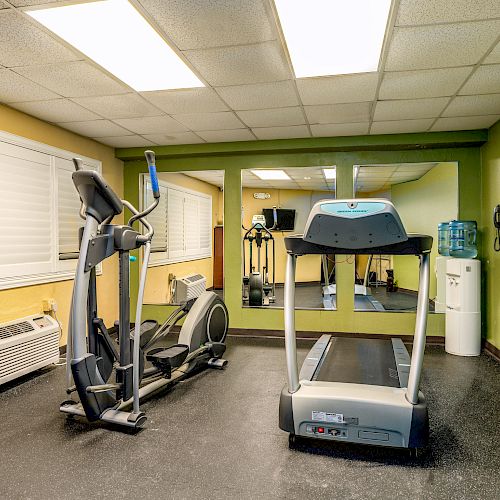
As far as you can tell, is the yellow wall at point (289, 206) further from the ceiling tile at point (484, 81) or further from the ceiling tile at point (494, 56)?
the ceiling tile at point (494, 56)

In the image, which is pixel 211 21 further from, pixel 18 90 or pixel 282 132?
pixel 282 132

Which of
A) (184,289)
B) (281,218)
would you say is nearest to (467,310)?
(184,289)

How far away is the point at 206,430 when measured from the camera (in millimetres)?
2787

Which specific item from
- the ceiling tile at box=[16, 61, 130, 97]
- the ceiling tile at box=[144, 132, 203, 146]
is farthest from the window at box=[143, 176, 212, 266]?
the ceiling tile at box=[16, 61, 130, 97]

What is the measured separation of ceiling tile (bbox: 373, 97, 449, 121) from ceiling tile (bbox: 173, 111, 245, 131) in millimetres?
1495

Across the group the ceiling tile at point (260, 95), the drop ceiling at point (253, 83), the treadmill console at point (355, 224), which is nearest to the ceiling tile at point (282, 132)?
the drop ceiling at point (253, 83)

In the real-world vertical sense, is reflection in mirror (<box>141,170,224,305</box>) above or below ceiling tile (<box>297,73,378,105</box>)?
below

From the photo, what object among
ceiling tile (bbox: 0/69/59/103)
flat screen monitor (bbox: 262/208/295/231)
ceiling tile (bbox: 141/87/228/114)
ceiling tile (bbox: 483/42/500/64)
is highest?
ceiling tile (bbox: 141/87/228/114)

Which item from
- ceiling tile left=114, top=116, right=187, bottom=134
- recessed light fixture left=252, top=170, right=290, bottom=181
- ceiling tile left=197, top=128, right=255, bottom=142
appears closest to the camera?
ceiling tile left=114, top=116, right=187, bottom=134

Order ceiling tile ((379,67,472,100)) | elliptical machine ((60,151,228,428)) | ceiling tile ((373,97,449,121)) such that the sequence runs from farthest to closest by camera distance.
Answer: ceiling tile ((373,97,449,121)), ceiling tile ((379,67,472,100)), elliptical machine ((60,151,228,428))

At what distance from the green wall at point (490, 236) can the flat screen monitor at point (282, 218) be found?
Answer: 5.32 metres

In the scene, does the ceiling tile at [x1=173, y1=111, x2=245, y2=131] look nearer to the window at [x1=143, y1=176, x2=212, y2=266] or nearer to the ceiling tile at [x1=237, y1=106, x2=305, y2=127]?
the ceiling tile at [x1=237, y1=106, x2=305, y2=127]

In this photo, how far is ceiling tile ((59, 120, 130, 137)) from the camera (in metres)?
4.46

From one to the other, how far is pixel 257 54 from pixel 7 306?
322 centimetres
